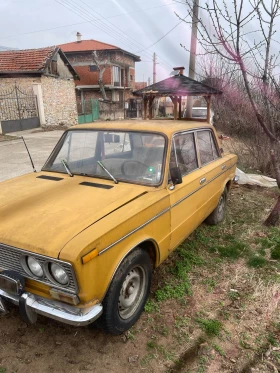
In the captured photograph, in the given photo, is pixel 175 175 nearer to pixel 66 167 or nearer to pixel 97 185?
pixel 97 185

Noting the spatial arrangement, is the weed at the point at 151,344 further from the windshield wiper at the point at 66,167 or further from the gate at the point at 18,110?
the gate at the point at 18,110

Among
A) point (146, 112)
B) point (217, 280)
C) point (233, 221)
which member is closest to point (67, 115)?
point (146, 112)

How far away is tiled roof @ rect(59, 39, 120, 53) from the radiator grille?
34.9 m

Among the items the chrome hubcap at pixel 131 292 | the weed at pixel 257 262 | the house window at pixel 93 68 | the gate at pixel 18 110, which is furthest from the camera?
the house window at pixel 93 68

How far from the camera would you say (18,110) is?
53.0 ft

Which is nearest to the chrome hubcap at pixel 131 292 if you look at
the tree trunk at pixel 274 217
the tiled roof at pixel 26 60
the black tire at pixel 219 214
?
the black tire at pixel 219 214

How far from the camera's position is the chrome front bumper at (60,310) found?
1.97 metres

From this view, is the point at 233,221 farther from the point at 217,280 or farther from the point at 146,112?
the point at 146,112

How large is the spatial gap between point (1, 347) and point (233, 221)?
3.86 metres

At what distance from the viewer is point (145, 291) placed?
9.09ft

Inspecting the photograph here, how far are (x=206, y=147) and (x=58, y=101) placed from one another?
17501 mm

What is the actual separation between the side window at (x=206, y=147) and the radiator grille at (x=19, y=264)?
8.25ft

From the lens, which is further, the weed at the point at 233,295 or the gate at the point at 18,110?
the gate at the point at 18,110

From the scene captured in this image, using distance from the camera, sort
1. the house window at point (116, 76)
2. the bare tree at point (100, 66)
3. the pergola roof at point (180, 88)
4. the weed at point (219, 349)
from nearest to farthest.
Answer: the weed at point (219, 349)
the pergola roof at point (180, 88)
the bare tree at point (100, 66)
the house window at point (116, 76)
